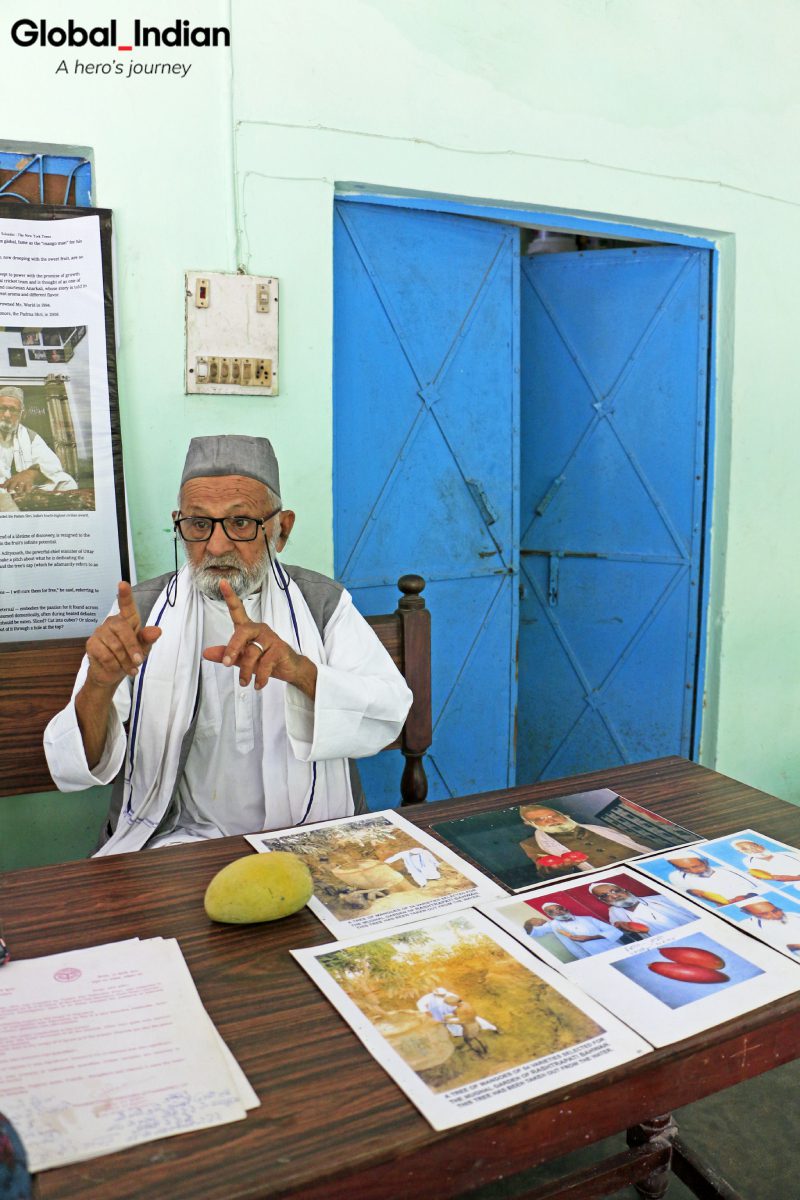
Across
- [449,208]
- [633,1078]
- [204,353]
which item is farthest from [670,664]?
[633,1078]

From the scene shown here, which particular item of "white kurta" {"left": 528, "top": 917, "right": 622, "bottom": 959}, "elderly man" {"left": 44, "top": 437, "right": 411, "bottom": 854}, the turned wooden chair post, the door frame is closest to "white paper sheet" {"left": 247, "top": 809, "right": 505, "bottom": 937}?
"white kurta" {"left": 528, "top": 917, "right": 622, "bottom": 959}

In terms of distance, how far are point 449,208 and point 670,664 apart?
1.97 metres

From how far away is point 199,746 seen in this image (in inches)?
80.8

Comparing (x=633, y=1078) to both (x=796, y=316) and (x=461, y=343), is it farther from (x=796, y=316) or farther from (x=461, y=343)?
(x=796, y=316)

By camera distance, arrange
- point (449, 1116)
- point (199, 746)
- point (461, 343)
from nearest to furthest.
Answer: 1. point (449, 1116)
2. point (199, 746)
3. point (461, 343)

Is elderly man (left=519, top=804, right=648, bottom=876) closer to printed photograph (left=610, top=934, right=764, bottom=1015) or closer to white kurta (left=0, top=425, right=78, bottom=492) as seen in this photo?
printed photograph (left=610, top=934, right=764, bottom=1015)

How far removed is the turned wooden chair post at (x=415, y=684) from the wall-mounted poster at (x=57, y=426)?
828 millimetres

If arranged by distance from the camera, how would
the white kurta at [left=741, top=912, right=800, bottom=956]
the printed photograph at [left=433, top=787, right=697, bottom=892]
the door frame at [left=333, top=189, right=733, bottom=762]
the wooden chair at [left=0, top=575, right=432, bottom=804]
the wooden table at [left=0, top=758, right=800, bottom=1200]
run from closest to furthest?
1. the wooden table at [left=0, top=758, right=800, bottom=1200]
2. the white kurta at [left=741, top=912, right=800, bottom=956]
3. the printed photograph at [left=433, top=787, right=697, bottom=892]
4. the wooden chair at [left=0, top=575, right=432, bottom=804]
5. the door frame at [left=333, top=189, right=733, bottom=762]

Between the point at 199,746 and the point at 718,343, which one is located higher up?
the point at 718,343

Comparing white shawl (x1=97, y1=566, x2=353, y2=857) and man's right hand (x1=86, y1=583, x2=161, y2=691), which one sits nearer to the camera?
man's right hand (x1=86, y1=583, x2=161, y2=691)

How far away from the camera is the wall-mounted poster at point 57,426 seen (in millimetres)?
2352

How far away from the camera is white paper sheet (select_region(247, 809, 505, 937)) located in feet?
4.13

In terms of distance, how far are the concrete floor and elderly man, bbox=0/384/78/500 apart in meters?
2.01

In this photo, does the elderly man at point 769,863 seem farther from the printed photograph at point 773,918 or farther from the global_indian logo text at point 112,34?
the global_indian logo text at point 112,34
